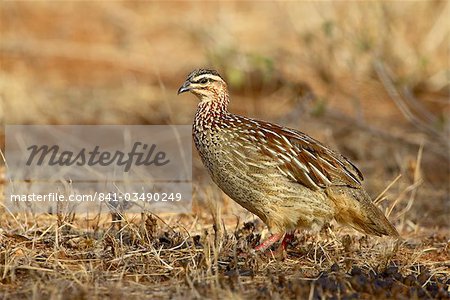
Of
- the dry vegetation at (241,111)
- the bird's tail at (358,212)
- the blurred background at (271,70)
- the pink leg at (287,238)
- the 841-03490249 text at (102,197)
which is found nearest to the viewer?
the dry vegetation at (241,111)

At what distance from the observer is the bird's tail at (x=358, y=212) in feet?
21.2

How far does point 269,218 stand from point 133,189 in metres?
2.47

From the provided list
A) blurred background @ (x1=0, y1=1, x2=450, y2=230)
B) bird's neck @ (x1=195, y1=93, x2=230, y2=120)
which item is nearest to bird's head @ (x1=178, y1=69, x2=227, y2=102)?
bird's neck @ (x1=195, y1=93, x2=230, y2=120)

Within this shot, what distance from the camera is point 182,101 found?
547 inches

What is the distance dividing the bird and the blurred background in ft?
5.52

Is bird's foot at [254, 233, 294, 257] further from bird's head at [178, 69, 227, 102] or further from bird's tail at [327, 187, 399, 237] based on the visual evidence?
bird's head at [178, 69, 227, 102]

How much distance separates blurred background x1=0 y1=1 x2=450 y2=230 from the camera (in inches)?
412

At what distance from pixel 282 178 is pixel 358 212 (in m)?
0.61

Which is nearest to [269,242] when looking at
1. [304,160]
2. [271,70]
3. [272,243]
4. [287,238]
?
[272,243]

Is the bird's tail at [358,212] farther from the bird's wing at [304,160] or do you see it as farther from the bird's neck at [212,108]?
the bird's neck at [212,108]

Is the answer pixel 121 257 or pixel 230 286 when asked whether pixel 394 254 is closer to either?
pixel 230 286

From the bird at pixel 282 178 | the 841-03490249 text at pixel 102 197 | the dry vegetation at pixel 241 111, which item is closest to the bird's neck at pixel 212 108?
the bird at pixel 282 178

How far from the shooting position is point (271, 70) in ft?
33.8

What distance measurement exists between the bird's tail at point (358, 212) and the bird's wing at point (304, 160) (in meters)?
0.06
